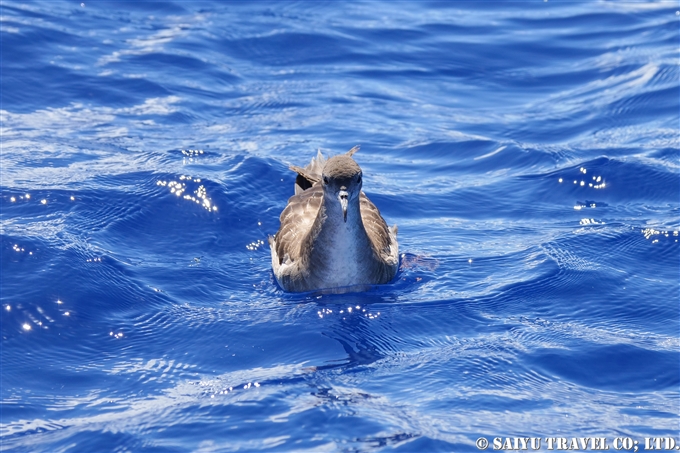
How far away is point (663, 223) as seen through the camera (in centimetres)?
1086

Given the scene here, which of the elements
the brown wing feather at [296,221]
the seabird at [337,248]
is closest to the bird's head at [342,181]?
the seabird at [337,248]

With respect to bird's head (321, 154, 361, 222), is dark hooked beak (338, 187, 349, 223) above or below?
below

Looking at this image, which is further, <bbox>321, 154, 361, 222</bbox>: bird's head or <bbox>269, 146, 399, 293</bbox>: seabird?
<bbox>269, 146, 399, 293</bbox>: seabird

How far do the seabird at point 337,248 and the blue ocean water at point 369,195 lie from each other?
207 millimetres

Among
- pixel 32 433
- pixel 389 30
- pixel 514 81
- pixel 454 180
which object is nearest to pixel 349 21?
pixel 389 30

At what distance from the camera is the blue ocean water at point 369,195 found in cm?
727

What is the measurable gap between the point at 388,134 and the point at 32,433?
26.9 feet

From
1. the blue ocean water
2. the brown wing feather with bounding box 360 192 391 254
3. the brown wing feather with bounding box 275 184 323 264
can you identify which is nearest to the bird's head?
the brown wing feather with bounding box 360 192 391 254

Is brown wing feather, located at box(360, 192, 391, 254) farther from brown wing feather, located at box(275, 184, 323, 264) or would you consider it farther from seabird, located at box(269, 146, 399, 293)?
brown wing feather, located at box(275, 184, 323, 264)

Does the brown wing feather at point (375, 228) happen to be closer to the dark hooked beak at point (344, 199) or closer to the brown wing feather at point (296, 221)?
the brown wing feather at point (296, 221)

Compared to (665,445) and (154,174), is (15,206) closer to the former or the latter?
(154,174)

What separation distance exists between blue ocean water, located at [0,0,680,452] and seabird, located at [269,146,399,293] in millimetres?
Result: 207

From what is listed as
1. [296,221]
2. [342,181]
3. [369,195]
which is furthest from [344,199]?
[369,195]

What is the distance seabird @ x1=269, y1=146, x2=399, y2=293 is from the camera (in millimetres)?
8930
